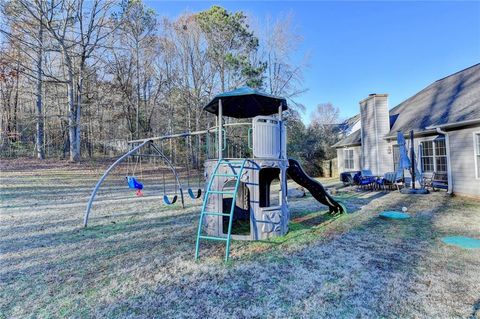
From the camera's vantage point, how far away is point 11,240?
549 cm

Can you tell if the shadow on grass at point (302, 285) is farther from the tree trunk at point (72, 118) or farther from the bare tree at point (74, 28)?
the bare tree at point (74, 28)

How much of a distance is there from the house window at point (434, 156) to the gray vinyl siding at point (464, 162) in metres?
0.74

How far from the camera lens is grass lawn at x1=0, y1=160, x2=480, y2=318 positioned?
2.92 metres

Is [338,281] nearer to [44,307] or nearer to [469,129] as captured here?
[44,307]

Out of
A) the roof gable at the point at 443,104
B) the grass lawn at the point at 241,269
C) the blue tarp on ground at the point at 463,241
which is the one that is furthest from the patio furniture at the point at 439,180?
the blue tarp on ground at the point at 463,241

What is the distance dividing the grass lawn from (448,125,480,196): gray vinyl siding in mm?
1979

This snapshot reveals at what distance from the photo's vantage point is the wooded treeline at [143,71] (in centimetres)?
1730

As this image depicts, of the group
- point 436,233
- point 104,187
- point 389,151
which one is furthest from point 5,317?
point 389,151

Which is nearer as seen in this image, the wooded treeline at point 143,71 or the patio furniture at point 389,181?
the patio furniture at point 389,181

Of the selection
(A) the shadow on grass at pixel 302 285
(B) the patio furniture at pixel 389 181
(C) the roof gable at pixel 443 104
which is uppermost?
(C) the roof gable at pixel 443 104

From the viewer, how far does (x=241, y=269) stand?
12.9 feet

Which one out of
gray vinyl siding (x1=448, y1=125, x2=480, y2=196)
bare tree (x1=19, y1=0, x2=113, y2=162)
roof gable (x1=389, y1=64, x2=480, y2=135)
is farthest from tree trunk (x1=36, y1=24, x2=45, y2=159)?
gray vinyl siding (x1=448, y1=125, x2=480, y2=196)

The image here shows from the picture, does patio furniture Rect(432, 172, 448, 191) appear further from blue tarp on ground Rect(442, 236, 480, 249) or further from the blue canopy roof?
the blue canopy roof

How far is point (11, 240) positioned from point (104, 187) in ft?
26.0
